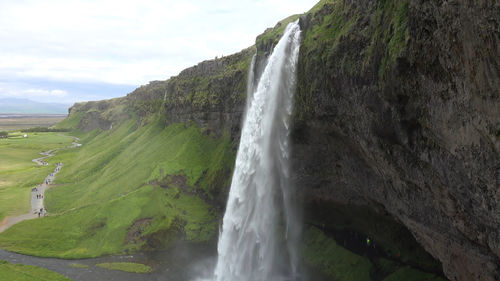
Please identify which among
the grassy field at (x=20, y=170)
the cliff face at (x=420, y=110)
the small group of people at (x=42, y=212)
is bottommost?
the small group of people at (x=42, y=212)

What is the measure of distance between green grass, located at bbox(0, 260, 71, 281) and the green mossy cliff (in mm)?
28164

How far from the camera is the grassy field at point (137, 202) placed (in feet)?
148

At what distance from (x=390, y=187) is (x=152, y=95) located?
9605 centimetres

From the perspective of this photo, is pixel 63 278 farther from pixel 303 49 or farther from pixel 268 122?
pixel 303 49

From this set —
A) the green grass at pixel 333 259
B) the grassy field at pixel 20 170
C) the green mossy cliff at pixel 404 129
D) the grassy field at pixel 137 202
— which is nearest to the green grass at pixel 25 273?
the grassy field at pixel 137 202

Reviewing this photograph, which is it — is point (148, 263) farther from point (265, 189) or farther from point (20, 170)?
point (20, 170)

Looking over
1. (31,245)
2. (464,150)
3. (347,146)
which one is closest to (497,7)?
(464,150)

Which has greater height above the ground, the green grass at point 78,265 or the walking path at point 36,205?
the walking path at point 36,205

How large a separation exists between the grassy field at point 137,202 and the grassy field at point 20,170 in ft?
18.1

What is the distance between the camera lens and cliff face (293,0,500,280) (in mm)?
12938

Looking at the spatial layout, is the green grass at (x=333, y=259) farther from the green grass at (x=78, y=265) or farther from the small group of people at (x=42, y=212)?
the small group of people at (x=42, y=212)

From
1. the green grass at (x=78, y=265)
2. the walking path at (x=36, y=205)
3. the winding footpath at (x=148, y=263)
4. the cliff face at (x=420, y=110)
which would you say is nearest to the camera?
the cliff face at (x=420, y=110)

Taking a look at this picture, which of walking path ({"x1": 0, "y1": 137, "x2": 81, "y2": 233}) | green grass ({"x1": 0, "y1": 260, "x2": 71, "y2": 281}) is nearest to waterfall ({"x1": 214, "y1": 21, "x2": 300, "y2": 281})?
green grass ({"x1": 0, "y1": 260, "x2": 71, "y2": 281})

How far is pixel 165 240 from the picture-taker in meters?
44.7
